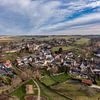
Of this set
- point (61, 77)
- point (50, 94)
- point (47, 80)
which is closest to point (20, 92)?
point (50, 94)

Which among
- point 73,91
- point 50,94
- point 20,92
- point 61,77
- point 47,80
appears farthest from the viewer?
point 61,77

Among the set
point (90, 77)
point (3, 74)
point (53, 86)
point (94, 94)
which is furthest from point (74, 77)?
point (3, 74)

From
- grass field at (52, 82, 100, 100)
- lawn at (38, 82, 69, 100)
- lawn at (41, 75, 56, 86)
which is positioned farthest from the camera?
lawn at (41, 75, 56, 86)

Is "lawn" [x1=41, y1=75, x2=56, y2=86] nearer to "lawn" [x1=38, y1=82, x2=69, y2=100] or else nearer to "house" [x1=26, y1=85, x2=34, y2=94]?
"lawn" [x1=38, y1=82, x2=69, y2=100]

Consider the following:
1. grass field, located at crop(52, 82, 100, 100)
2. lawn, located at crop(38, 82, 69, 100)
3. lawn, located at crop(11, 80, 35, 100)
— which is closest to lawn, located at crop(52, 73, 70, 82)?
grass field, located at crop(52, 82, 100, 100)

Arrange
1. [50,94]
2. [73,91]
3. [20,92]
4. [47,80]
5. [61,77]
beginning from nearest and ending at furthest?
[50,94], [20,92], [73,91], [47,80], [61,77]

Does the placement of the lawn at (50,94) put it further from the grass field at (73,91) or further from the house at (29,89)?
the house at (29,89)

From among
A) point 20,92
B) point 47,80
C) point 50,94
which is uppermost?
point 47,80

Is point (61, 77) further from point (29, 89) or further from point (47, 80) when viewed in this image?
point (29, 89)

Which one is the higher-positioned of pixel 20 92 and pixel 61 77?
pixel 61 77

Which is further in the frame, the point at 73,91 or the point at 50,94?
the point at 73,91

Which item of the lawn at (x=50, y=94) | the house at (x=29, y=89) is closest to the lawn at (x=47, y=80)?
the lawn at (x=50, y=94)
